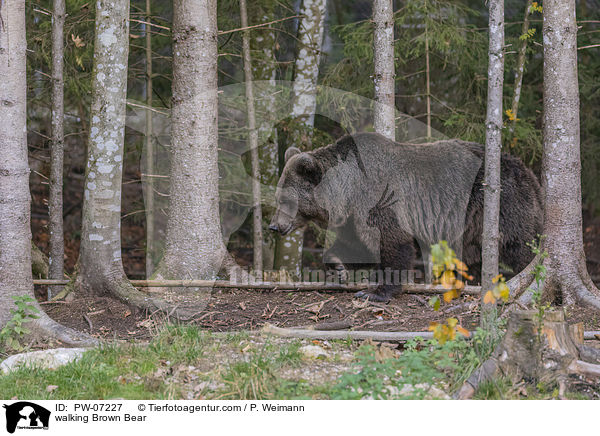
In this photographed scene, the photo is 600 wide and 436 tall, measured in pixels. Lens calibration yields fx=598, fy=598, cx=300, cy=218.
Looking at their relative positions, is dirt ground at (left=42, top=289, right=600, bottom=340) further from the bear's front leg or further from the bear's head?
the bear's head

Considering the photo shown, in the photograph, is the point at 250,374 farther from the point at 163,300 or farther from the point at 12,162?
the point at 12,162

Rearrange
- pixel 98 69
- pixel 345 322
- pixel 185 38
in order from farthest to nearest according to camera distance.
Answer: pixel 185 38 < pixel 98 69 < pixel 345 322

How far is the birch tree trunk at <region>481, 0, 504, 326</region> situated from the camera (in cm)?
505

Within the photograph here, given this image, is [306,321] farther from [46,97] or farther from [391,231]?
[46,97]

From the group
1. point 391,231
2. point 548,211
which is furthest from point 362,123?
point 548,211

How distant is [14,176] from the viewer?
17.3ft

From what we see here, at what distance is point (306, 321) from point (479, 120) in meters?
5.43

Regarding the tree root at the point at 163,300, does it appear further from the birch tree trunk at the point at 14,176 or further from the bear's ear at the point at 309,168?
the bear's ear at the point at 309,168

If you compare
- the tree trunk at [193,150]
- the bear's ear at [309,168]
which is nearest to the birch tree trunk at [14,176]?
the tree trunk at [193,150]

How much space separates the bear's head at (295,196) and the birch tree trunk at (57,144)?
3.05 m

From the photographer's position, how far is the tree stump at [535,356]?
422 centimetres

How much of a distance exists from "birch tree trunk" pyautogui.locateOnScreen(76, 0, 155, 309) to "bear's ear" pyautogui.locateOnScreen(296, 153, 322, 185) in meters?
2.03

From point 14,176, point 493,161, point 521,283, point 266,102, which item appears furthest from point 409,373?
point 266,102

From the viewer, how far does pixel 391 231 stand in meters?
6.94
